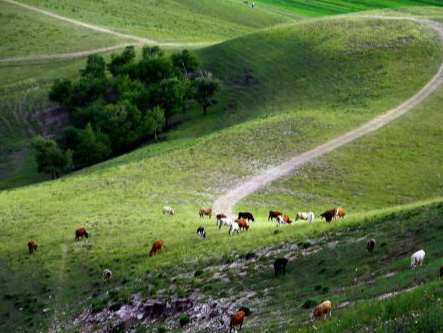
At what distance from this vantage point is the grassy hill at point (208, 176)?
38.7 m

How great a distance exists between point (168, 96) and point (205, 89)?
6.74m

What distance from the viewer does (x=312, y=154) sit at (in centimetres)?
7088

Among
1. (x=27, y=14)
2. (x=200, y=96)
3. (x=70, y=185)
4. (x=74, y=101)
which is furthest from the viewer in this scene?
(x=27, y=14)

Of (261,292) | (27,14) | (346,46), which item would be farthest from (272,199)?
(27,14)

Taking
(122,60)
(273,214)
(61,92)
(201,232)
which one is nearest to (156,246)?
(201,232)

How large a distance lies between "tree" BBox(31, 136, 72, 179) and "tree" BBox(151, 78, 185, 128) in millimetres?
17963

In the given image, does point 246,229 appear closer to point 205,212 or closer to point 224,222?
point 224,222

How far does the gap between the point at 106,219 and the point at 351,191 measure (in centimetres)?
2398

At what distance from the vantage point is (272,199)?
59375 millimetres

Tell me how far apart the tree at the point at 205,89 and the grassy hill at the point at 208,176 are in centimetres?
282

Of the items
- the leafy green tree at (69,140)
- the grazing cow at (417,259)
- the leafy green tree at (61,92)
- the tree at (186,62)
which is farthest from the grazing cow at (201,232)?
the leafy green tree at (61,92)

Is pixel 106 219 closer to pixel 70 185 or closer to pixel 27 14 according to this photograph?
pixel 70 185

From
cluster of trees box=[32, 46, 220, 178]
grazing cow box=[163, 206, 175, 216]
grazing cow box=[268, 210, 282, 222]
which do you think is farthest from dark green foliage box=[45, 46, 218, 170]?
grazing cow box=[268, 210, 282, 222]

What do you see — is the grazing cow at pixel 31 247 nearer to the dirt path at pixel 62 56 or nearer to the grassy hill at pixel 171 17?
the dirt path at pixel 62 56
